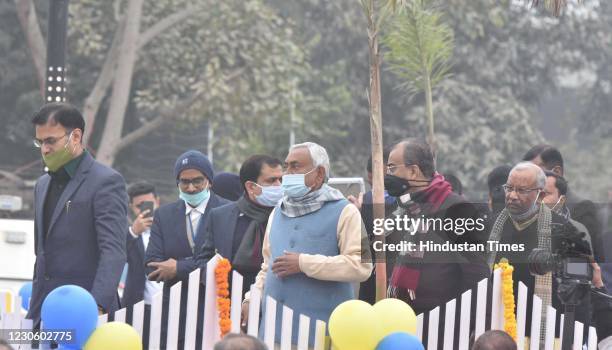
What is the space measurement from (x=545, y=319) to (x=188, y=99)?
15.3 meters

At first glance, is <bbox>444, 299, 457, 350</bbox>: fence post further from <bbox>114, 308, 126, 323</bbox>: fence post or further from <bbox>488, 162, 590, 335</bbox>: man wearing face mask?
<bbox>114, 308, 126, 323</bbox>: fence post

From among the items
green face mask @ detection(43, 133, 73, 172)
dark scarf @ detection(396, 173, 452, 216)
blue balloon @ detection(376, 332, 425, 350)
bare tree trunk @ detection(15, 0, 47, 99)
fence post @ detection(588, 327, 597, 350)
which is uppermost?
bare tree trunk @ detection(15, 0, 47, 99)

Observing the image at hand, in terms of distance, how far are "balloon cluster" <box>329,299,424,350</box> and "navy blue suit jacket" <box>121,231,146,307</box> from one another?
2.75m

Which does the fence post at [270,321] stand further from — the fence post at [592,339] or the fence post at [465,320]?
the fence post at [592,339]

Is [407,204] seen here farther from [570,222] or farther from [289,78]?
[289,78]

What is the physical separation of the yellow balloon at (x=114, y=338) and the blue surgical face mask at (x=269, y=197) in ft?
4.75

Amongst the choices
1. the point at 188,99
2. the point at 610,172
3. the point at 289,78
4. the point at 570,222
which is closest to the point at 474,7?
the point at 289,78

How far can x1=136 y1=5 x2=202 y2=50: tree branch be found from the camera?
20.8 m

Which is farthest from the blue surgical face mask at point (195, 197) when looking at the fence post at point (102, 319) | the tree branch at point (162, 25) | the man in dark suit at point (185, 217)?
the tree branch at point (162, 25)

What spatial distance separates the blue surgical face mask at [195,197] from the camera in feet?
25.9

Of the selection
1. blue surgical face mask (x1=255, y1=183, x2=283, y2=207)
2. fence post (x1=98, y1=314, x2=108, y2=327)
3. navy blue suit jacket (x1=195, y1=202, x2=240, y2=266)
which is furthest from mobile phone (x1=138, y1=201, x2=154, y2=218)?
fence post (x1=98, y1=314, x2=108, y2=327)

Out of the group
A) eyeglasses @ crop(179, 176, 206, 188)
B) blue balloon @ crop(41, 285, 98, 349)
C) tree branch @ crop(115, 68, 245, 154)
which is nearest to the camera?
blue balloon @ crop(41, 285, 98, 349)

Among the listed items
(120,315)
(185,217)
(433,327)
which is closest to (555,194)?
(433,327)

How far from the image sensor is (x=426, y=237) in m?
6.79
